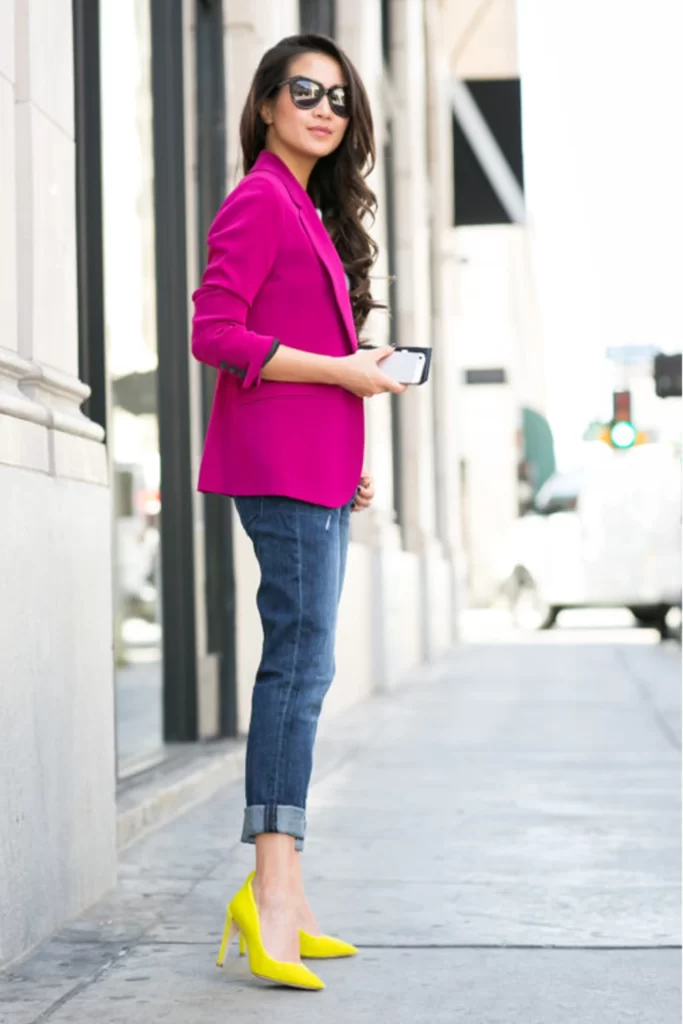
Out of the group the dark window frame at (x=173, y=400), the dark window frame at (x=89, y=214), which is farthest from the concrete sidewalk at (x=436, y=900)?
the dark window frame at (x=89, y=214)

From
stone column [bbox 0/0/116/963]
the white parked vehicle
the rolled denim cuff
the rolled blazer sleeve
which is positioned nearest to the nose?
the rolled blazer sleeve

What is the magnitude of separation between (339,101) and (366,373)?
2.06ft

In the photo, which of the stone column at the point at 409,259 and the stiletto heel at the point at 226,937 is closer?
the stiletto heel at the point at 226,937

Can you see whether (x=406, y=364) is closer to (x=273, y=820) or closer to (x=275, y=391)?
(x=275, y=391)

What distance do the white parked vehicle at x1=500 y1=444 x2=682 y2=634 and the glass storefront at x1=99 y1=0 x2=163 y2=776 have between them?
7.09 metres

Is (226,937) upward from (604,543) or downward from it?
downward

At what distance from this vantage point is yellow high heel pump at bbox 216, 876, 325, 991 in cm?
314

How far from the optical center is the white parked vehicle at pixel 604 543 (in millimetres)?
18141

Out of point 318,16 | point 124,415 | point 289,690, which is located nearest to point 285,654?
point 289,690

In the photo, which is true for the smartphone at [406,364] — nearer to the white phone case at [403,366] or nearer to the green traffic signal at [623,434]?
the white phone case at [403,366]

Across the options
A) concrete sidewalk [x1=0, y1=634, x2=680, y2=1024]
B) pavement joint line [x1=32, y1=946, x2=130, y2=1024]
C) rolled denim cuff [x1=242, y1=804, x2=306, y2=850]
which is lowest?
concrete sidewalk [x1=0, y1=634, x2=680, y2=1024]

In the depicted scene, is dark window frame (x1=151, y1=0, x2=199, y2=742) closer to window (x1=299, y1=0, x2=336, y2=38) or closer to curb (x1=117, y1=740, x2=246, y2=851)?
curb (x1=117, y1=740, x2=246, y2=851)

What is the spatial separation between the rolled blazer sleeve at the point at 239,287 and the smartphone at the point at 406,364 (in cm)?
24

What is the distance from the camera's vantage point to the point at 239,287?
314 centimetres
